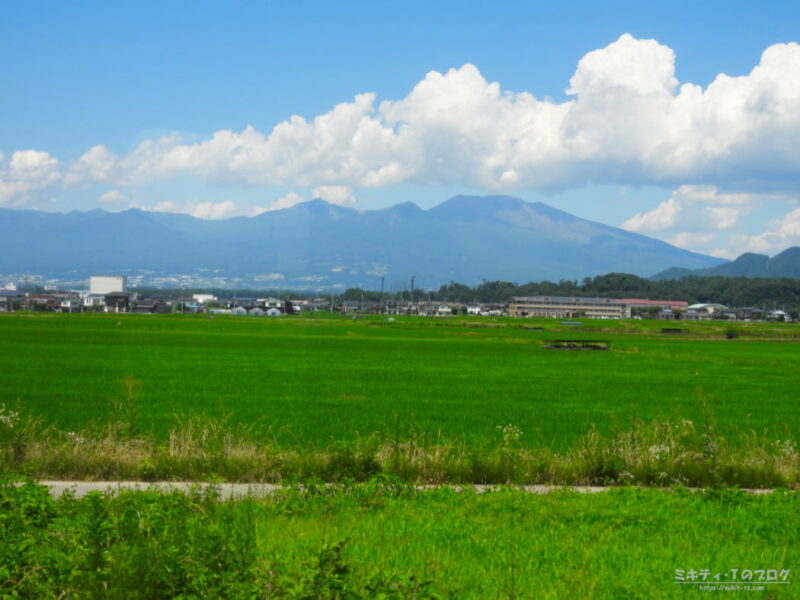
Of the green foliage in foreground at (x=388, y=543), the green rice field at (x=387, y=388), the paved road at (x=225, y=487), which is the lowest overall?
the green rice field at (x=387, y=388)

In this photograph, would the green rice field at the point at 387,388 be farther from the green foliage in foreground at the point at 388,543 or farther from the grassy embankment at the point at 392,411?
the green foliage in foreground at the point at 388,543

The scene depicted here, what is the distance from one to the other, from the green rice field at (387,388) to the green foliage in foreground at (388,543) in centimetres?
277

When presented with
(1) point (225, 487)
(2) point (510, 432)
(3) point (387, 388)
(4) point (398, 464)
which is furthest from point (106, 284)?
(4) point (398, 464)

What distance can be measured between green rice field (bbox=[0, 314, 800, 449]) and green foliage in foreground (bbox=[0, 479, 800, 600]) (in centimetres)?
277

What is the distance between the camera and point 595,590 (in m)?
6.35

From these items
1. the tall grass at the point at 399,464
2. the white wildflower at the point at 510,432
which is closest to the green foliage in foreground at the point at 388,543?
the tall grass at the point at 399,464

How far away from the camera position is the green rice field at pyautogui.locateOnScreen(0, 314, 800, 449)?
750 inches

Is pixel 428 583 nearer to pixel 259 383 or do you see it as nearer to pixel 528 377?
pixel 259 383

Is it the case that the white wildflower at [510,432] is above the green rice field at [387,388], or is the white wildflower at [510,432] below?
above

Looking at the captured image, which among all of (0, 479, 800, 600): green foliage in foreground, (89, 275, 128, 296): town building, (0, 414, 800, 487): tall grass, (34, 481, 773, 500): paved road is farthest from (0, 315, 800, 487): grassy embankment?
(89, 275, 128, 296): town building

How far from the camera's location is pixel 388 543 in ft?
24.3

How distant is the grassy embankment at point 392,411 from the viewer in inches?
431

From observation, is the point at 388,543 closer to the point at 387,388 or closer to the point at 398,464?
the point at 398,464

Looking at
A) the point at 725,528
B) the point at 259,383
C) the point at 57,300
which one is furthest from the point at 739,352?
the point at 57,300
